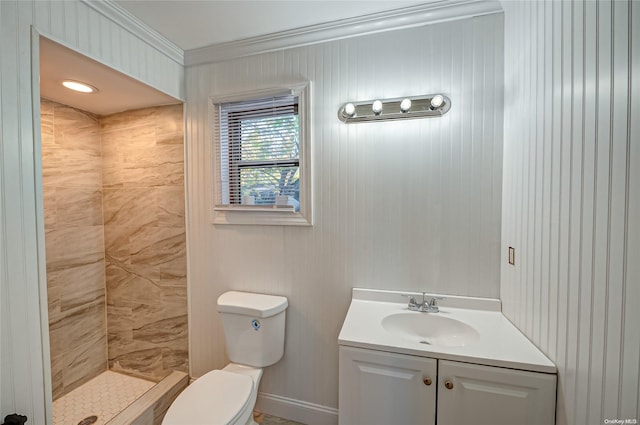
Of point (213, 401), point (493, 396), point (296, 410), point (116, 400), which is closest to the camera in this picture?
point (493, 396)

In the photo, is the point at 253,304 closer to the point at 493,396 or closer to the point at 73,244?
the point at 493,396

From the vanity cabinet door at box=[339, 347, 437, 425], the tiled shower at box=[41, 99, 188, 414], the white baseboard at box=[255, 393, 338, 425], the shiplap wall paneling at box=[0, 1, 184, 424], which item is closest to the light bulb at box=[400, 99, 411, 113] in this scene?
the vanity cabinet door at box=[339, 347, 437, 425]

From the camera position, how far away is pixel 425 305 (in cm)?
146

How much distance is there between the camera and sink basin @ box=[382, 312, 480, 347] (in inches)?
54.5

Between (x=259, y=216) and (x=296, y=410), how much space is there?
128 centimetres

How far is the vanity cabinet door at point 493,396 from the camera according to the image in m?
0.99

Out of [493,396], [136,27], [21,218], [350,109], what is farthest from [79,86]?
[493,396]

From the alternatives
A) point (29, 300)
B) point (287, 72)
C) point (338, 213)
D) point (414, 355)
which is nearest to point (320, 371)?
point (414, 355)

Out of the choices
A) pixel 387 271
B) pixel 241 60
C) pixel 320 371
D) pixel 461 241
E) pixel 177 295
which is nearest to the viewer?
pixel 461 241

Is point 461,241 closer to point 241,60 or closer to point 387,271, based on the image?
point 387,271

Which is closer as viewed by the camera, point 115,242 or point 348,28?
point 348,28

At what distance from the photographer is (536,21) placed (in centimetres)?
110

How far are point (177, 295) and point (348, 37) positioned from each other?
6.87 ft

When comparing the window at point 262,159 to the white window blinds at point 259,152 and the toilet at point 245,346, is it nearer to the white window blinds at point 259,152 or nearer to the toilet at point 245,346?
the white window blinds at point 259,152
